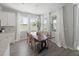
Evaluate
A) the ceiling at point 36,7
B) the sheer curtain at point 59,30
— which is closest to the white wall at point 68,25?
the sheer curtain at point 59,30

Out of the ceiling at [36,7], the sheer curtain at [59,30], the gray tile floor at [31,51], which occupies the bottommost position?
the gray tile floor at [31,51]

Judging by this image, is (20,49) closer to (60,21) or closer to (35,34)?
(35,34)

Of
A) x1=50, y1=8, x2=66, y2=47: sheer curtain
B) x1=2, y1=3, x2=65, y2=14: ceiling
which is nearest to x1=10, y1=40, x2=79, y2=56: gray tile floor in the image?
x1=50, y1=8, x2=66, y2=47: sheer curtain

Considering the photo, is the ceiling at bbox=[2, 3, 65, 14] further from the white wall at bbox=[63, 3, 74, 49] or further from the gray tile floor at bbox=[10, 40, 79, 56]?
the gray tile floor at bbox=[10, 40, 79, 56]

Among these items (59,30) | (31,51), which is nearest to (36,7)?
(59,30)

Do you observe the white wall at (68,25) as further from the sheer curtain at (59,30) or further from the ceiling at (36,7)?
the ceiling at (36,7)

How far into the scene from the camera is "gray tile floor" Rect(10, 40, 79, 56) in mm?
2385

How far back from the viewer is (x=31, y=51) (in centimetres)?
240

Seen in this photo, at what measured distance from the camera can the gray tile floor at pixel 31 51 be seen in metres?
2.38

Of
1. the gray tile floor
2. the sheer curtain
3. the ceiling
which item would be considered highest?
the ceiling

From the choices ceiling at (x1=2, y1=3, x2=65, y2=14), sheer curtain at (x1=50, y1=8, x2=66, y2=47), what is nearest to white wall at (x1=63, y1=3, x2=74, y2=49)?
sheer curtain at (x1=50, y1=8, x2=66, y2=47)

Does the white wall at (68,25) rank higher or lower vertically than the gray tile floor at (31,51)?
higher

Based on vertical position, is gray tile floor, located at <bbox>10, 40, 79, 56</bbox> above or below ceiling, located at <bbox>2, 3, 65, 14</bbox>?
below

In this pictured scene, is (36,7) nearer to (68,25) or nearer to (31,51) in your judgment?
(68,25)
